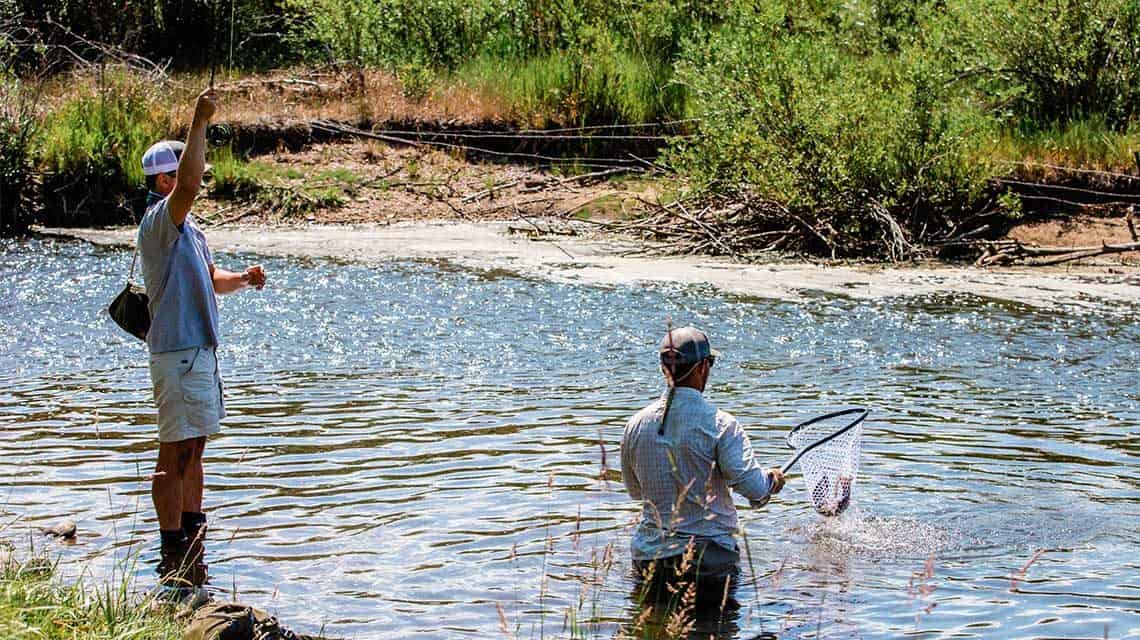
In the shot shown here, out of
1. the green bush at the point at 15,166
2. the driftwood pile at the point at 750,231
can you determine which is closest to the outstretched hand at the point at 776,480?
the driftwood pile at the point at 750,231

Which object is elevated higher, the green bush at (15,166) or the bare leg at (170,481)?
the green bush at (15,166)

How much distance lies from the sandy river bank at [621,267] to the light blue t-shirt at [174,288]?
8.82m

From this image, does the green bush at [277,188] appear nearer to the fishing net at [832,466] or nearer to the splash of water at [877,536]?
the splash of water at [877,536]

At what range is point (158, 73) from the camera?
888 inches

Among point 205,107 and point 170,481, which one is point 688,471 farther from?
point 205,107

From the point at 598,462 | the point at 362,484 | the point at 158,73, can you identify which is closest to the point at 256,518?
the point at 362,484

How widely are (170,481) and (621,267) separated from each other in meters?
10.2

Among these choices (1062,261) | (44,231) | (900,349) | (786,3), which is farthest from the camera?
(786,3)

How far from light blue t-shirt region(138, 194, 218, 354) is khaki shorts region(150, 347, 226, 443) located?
49 millimetres

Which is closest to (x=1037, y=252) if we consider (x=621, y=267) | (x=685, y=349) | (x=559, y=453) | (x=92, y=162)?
(x=621, y=267)

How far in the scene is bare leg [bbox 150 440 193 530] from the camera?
625 cm

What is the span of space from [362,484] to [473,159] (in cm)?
1383

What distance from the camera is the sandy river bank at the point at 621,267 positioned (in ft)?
47.9

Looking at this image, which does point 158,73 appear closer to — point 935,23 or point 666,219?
point 666,219
